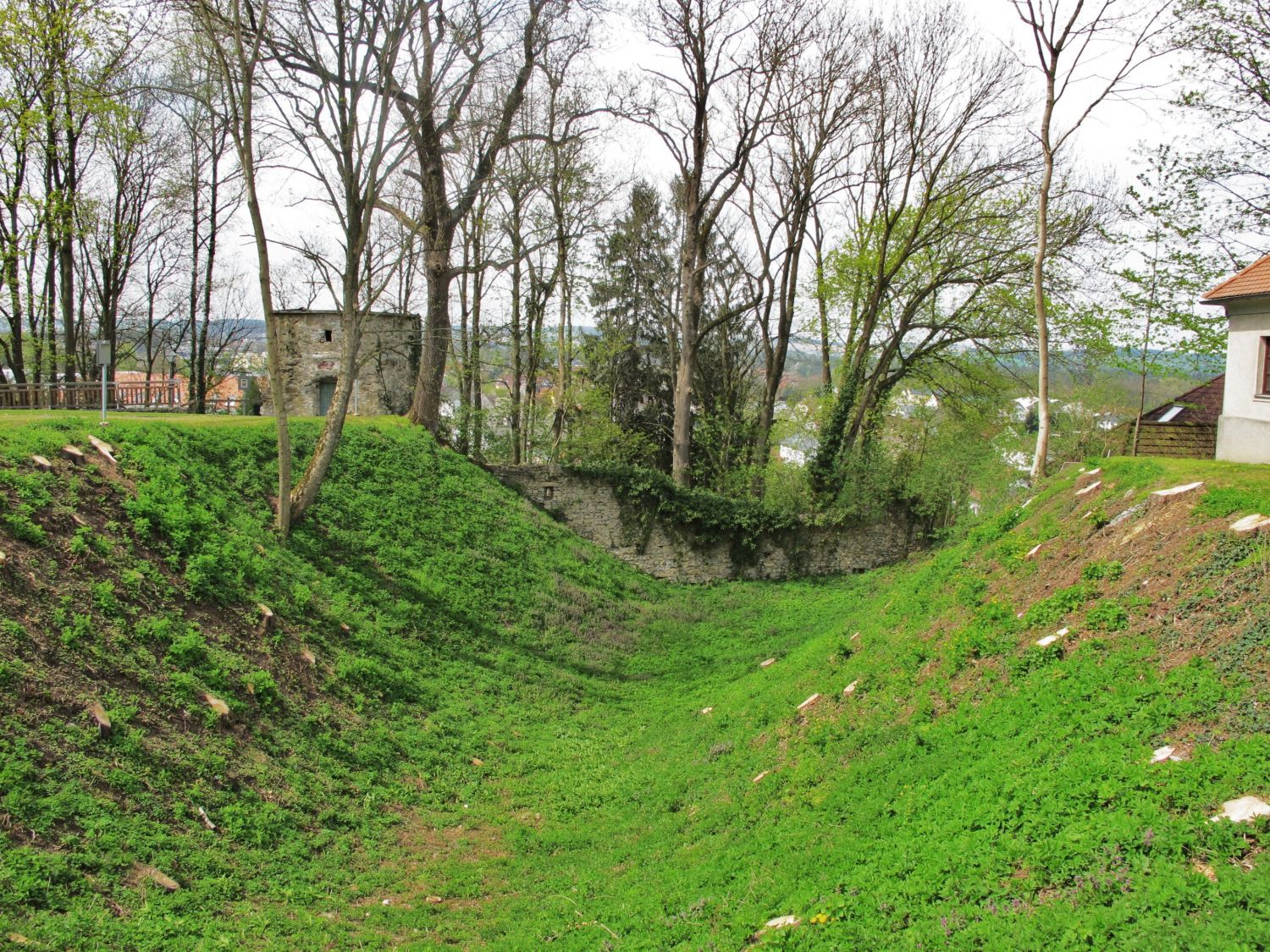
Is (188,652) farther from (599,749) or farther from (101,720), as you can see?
(599,749)

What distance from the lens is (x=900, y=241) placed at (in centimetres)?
2302

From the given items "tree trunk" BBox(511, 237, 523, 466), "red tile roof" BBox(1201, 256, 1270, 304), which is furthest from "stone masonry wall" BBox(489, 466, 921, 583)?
"red tile roof" BBox(1201, 256, 1270, 304)

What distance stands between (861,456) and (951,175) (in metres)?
7.86

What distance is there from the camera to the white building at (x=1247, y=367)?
12.3 meters

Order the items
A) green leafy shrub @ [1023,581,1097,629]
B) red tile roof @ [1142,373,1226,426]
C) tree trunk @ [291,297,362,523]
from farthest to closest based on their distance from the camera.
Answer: red tile roof @ [1142,373,1226,426] → tree trunk @ [291,297,362,523] → green leafy shrub @ [1023,581,1097,629]

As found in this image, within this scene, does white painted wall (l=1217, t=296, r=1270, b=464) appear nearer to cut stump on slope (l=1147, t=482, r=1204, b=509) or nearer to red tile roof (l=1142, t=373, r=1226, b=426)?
cut stump on slope (l=1147, t=482, r=1204, b=509)

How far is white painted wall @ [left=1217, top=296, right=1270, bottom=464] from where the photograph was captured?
1235 centimetres

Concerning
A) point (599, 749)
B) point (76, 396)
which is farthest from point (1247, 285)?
point (76, 396)

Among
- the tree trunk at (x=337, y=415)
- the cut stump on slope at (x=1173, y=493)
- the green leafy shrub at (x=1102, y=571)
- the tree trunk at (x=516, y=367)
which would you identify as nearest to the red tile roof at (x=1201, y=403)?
the tree trunk at (x=516, y=367)

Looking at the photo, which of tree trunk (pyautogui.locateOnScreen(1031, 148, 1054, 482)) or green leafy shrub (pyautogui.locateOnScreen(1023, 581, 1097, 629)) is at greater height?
tree trunk (pyautogui.locateOnScreen(1031, 148, 1054, 482))

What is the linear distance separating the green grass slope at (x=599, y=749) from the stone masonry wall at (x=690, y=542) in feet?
24.5

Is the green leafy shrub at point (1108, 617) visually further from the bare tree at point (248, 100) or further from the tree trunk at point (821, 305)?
the tree trunk at point (821, 305)

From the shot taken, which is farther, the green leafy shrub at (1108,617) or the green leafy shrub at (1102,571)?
the green leafy shrub at (1102,571)

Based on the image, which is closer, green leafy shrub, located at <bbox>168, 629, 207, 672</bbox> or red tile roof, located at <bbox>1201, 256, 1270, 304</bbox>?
green leafy shrub, located at <bbox>168, 629, 207, 672</bbox>
